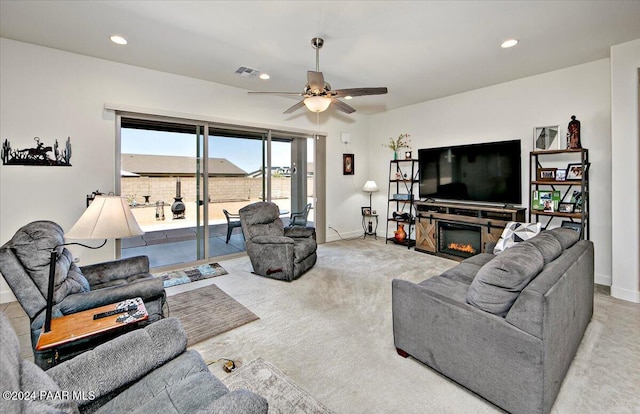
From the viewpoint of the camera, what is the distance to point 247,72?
13.7 feet

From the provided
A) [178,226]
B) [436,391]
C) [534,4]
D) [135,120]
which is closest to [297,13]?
[534,4]

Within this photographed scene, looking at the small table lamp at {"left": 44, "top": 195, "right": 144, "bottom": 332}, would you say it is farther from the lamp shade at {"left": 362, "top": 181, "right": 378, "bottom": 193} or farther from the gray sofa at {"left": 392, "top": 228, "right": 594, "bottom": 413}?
the lamp shade at {"left": 362, "top": 181, "right": 378, "bottom": 193}

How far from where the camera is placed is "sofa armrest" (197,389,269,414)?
3.32 ft

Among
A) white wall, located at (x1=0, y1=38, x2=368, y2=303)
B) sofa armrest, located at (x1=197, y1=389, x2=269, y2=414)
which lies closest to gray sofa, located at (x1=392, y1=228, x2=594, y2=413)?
sofa armrest, located at (x1=197, y1=389, x2=269, y2=414)

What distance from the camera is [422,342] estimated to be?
6.84 ft

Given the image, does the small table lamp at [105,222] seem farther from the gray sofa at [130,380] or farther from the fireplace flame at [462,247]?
the fireplace flame at [462,247]

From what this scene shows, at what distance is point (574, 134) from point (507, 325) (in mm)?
3386

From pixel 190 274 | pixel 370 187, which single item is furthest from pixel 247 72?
pixel 370 187

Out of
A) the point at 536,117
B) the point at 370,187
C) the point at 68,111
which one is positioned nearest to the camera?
the point at 68,111

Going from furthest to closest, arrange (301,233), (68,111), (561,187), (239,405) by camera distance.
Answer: (301,233)
(561,187)
(68,111)
(239,405)

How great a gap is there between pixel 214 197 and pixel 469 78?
4324 mm

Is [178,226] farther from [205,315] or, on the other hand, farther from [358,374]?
[358,374]

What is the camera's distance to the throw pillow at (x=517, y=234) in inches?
124

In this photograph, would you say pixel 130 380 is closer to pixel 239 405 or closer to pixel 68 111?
pixel 239 405
